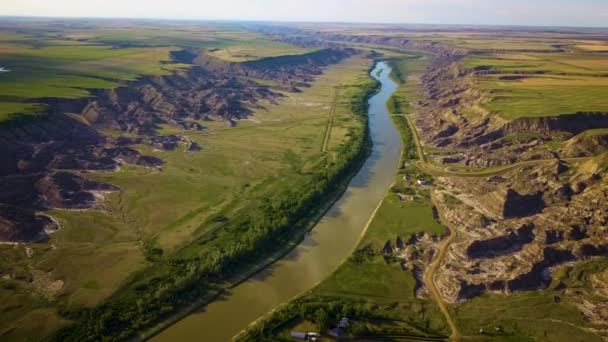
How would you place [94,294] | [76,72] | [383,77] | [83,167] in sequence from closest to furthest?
[94,294]
[83,167]
[76,72]
[383,77]

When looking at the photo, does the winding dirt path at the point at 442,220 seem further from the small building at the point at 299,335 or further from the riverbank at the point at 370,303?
the small building at the point at 299,335

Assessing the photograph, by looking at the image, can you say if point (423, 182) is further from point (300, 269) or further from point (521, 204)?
point (300, 269)

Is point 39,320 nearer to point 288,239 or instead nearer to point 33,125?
point 288,239

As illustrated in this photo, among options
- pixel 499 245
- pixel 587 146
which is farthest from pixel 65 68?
pixel 587 146

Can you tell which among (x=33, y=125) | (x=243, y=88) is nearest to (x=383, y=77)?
(x=243, y=88)

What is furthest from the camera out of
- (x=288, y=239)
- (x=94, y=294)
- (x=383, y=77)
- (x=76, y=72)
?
(x=383, y=77)

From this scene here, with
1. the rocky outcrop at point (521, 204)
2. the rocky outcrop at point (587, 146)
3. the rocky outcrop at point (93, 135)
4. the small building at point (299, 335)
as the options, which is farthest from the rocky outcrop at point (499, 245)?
the rocky outcrop at point (93, 135)

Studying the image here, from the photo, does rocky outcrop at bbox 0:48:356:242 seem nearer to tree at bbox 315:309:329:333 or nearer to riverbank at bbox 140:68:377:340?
riverbank at bbox 140:68:377:340
